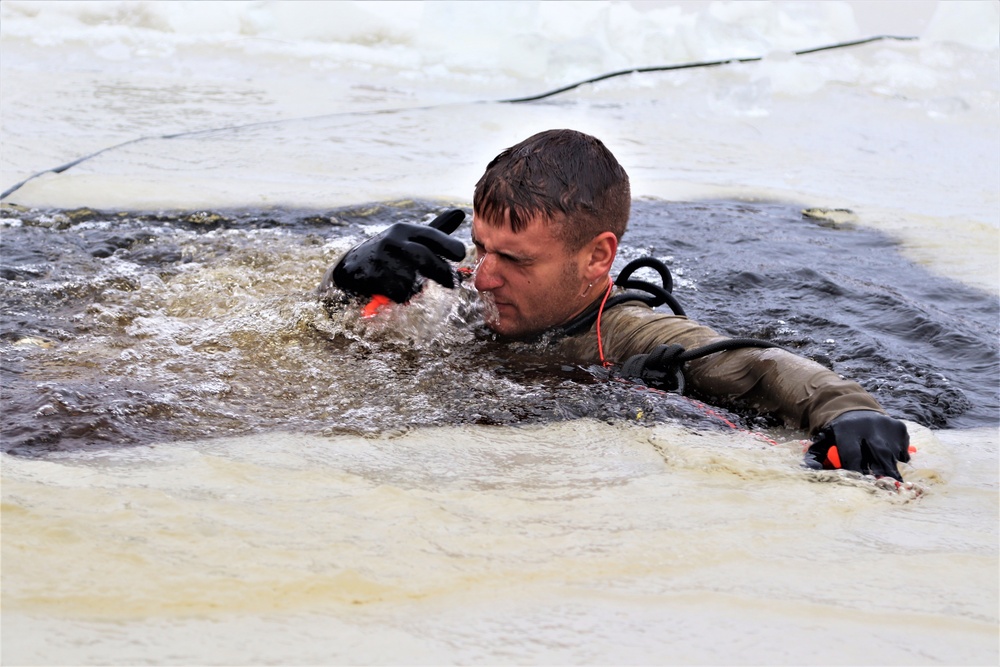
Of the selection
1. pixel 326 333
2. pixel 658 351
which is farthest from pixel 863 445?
pixel 326 333

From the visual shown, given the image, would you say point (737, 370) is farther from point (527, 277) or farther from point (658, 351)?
point (527, 277)

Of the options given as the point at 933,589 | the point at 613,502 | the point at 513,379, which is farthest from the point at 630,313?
the point at 933,589

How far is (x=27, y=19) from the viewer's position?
1176 centimetres

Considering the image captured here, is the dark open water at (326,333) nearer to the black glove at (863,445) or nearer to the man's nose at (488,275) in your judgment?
the man's nose at (488,275)

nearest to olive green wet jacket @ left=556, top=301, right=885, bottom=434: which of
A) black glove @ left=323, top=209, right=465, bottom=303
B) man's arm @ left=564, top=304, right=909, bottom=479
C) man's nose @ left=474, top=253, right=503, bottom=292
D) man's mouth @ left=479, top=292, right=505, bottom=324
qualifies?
man's arm @ left=564, top=304, right=909, bottom=479

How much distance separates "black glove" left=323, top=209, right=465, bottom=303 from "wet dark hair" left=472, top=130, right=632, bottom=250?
176mm

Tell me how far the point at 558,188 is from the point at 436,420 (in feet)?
3.11

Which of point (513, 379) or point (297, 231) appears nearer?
point (513, 379)

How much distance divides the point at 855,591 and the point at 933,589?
16 centimetres

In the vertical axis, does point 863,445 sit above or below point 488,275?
below

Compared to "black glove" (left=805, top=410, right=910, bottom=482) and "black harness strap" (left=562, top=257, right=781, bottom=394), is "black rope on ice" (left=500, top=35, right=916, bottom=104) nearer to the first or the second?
"black harness strap" (left=562, top=257, right=781, bottom=394)

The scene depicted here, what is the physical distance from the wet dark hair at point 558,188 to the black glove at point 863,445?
111cm

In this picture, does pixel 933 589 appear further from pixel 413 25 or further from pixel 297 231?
pixel 413 25

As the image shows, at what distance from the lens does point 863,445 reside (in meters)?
2.46
